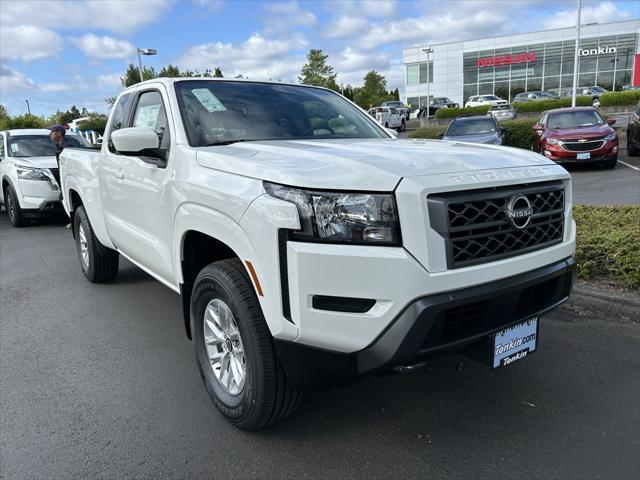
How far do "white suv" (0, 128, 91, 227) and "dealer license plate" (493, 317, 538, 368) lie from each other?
9.17 meters

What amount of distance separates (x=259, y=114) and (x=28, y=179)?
7734 mm

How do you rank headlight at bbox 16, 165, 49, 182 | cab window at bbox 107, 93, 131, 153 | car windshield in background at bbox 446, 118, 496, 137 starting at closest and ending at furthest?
cab window at bbox 107, 93, 131, 153 → headlight at bbox 16, 165, 49, 182 → car windshield in background at bbox 446, 118, 496, 137

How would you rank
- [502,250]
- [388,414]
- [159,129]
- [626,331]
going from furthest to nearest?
[626,331] → [159,129] → [388,414] → [502,250]

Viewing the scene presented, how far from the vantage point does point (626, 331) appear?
397 centimetres

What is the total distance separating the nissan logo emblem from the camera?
2438 millimetres

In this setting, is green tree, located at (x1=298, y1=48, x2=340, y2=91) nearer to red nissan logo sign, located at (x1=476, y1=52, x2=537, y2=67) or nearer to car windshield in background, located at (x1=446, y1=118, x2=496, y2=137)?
red nissan logo sign, located at (x1=476, y1=52, x2=537, y2=67)

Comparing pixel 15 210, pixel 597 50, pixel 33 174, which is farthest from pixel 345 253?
pixel 597 50

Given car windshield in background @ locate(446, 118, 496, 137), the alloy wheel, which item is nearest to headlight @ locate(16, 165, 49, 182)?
the alloy wheel

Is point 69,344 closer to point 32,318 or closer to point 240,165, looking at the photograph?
point 32,318

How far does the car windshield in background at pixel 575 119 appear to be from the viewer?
13.1 m

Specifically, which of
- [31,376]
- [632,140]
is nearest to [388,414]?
[31,376]

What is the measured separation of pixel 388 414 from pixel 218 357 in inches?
40.1

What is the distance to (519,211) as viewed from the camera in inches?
97.3

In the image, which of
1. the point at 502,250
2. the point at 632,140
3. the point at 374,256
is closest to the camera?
the point at 374,256
